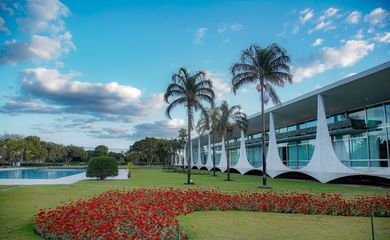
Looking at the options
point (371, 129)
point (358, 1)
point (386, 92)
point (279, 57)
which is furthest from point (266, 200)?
point (371, 129)

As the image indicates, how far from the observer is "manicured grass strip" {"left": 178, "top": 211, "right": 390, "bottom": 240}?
27.0 feet

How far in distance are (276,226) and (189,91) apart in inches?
842

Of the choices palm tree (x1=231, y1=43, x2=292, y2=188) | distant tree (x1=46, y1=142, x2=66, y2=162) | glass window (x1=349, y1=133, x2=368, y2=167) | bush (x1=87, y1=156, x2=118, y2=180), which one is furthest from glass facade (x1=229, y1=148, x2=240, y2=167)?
distant tree (x1=46, y1=142, x2=66, y2=162)

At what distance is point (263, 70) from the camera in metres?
25.2

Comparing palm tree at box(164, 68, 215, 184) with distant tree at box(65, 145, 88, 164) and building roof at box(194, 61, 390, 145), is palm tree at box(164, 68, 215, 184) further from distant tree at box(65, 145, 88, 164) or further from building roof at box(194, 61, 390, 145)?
distant tree at box(65, 145, 88, 164)

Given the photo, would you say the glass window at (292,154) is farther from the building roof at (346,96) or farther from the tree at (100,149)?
the tree at (100,149)

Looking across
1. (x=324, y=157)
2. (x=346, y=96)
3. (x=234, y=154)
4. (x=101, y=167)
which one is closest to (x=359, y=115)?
(x=346, y=96)

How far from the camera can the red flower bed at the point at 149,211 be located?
23.7ft

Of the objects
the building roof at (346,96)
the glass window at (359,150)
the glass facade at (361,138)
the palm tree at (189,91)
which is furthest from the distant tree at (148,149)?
the glass window at (359,150)

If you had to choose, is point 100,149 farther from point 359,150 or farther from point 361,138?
point 361,138

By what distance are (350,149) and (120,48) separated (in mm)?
25290

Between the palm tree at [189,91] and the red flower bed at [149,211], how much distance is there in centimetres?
1681

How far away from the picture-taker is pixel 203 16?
17.8 meters

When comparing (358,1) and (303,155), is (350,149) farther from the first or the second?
(358,1)
